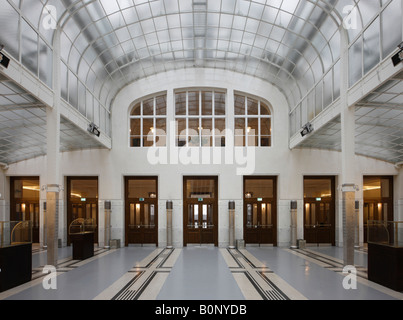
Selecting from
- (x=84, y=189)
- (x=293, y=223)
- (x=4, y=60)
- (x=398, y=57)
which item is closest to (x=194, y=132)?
(x=84, y=189)

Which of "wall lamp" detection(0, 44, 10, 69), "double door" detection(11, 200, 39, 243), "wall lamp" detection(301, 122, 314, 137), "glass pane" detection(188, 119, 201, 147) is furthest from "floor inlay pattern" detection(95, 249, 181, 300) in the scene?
"double door" detection(11, 200, 39, 243)

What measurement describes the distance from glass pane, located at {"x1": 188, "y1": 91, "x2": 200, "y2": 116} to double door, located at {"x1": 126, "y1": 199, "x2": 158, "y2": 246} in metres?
6.67

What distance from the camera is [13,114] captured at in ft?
55.6

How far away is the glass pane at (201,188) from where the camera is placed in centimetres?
2447

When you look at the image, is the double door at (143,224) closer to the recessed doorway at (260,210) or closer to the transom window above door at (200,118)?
the transom window above door at (200,118)

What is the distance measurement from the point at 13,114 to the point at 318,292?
15.0 m

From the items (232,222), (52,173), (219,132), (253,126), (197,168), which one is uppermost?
(253,126)

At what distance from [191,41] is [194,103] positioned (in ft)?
14.3

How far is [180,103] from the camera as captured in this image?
2527 cm

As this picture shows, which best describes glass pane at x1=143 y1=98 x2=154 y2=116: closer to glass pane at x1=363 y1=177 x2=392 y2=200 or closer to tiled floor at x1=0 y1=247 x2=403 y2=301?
tiled floor at x1=0 y1=247 x2=403 y2=301

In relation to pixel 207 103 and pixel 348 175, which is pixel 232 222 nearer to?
pixel 207 103

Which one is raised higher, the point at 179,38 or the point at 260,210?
the point at 179,38

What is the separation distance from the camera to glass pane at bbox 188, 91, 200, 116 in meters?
25.1

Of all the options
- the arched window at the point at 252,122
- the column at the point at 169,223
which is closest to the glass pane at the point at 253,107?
the arched window at the point at 252,122
